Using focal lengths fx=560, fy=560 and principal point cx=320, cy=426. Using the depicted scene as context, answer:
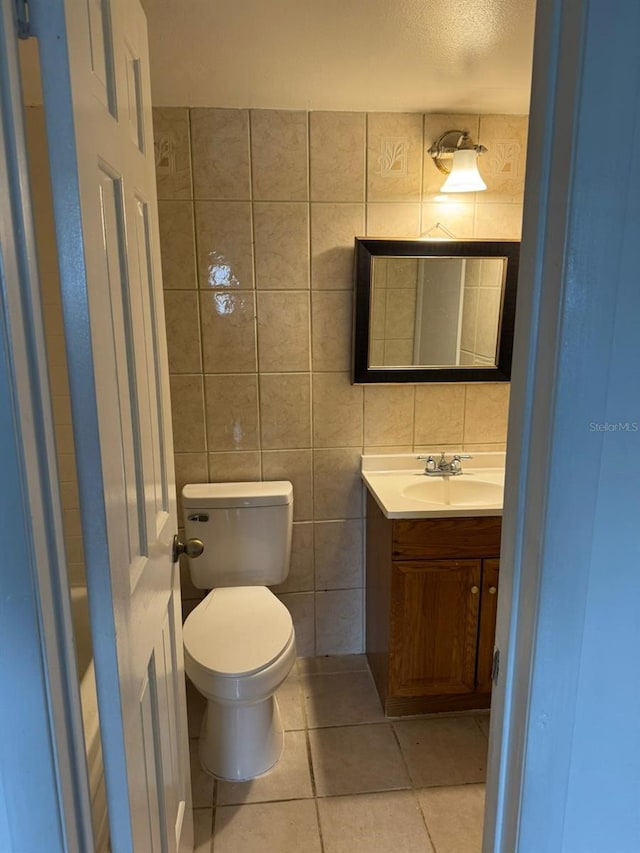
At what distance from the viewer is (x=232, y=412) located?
220 centimetres

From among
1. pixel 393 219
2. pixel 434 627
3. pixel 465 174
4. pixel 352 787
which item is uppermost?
pixel 465 174

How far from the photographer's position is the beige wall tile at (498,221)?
218 cm

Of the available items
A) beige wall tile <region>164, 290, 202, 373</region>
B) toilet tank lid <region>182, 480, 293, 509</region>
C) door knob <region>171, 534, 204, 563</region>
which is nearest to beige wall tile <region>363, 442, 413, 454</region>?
toilet tank lid <region>182, 480, 293, 509</region>

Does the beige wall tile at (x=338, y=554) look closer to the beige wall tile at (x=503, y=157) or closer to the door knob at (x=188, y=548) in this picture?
the door knob at (x=188, y=548)

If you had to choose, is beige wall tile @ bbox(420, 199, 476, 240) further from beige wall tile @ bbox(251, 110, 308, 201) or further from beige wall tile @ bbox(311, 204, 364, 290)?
beige wall tile @ bbox(251, 110, 308, 201)

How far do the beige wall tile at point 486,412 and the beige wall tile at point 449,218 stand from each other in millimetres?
605

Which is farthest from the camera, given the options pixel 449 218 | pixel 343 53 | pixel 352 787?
pixel 449 218

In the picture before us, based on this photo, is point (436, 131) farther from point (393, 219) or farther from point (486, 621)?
point (486, 621)

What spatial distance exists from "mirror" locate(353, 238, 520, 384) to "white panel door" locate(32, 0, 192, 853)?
42.3 inches

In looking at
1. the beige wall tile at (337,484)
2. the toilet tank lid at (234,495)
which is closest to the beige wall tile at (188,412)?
the toilet tank lid at (234,495)

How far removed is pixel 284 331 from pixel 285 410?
310mm

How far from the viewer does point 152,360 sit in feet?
3.74

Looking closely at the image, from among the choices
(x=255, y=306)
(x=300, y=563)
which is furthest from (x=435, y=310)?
(x=300, y=563)

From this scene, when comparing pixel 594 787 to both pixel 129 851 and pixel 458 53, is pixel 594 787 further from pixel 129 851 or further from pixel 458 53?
pixel 458 53
